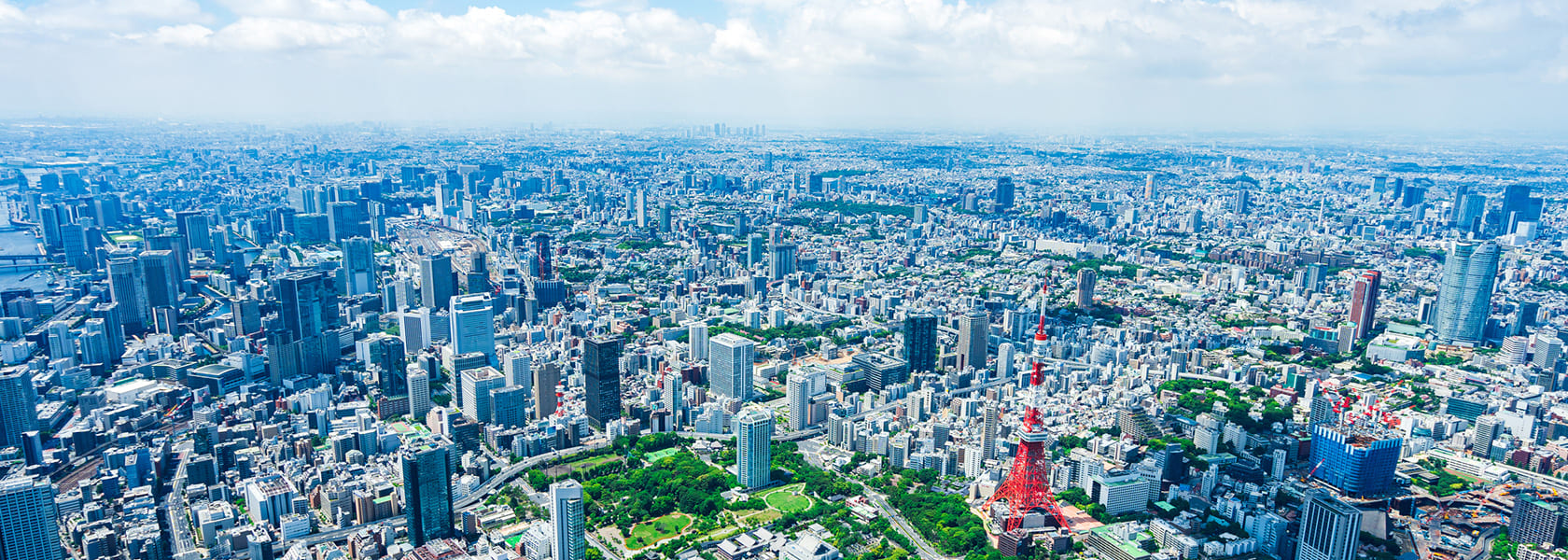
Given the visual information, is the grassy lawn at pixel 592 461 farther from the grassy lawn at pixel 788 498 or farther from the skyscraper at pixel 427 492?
the skyscraper at pixel 427 492

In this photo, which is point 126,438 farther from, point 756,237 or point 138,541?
point 756,237

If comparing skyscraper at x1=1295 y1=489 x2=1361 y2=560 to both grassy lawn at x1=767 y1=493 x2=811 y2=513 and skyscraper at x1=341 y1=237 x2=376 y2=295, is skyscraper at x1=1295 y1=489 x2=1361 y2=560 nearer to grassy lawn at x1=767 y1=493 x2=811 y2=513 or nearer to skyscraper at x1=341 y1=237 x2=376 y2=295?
grassy lawn at x1=767 y1=493 x2=811 y2=513

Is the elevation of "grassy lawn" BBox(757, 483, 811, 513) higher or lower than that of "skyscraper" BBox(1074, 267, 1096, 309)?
lower

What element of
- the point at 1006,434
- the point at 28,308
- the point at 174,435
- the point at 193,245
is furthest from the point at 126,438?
the point at 193,245

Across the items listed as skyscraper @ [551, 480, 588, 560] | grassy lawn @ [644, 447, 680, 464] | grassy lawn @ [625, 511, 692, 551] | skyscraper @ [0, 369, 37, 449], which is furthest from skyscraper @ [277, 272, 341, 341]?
skyscraper @ [551, 480, 588, 560]

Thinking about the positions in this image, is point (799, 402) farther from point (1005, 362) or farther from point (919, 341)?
point (1005, 362)

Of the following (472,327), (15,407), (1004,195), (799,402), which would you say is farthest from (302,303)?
(1004,195)
